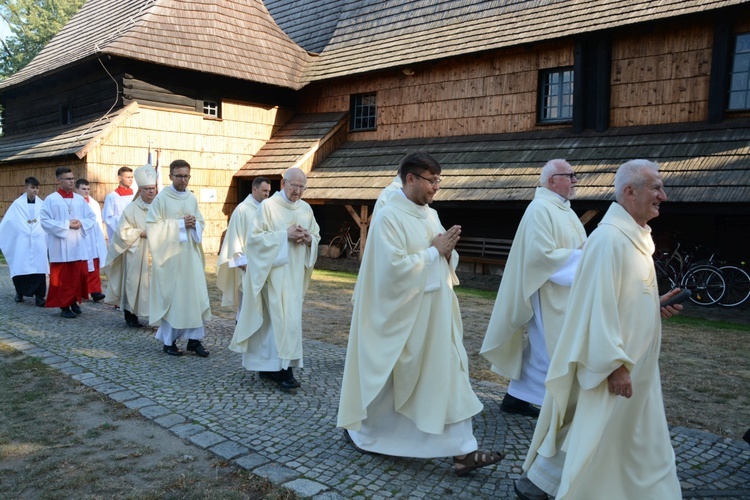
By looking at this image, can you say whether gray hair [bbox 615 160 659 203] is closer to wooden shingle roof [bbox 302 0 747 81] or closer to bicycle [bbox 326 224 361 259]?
wooden shingle roof [bbox 302 0 747 81]

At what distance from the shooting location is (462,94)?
1514 centimetres

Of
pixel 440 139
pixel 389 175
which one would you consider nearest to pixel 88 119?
pixel 389 175

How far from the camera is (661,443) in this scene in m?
2.94

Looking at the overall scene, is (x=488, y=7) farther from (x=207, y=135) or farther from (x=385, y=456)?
(x=385, y=456)

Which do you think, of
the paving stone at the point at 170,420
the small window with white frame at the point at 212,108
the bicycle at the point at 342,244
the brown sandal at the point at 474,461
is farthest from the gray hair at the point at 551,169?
the small window with white frame at the point at 212,108

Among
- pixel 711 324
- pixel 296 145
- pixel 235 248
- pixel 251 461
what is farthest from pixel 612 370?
pixel 296 145

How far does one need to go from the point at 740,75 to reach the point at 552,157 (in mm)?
3663

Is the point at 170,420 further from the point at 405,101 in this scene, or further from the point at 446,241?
the point at 405,101

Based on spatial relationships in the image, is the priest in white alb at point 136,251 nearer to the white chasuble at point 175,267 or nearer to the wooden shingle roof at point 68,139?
the white chasuble at point 175,267

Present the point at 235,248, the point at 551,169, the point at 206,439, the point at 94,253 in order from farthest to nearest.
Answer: the point at 94,253
the point at 235,248
the point at 551,169
the point at 206,439

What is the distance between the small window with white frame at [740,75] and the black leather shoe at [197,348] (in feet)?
34.1

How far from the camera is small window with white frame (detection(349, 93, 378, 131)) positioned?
17.7 m

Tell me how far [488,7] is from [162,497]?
Result: 14702 mm

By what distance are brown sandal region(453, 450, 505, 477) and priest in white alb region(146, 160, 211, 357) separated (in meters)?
3.88
